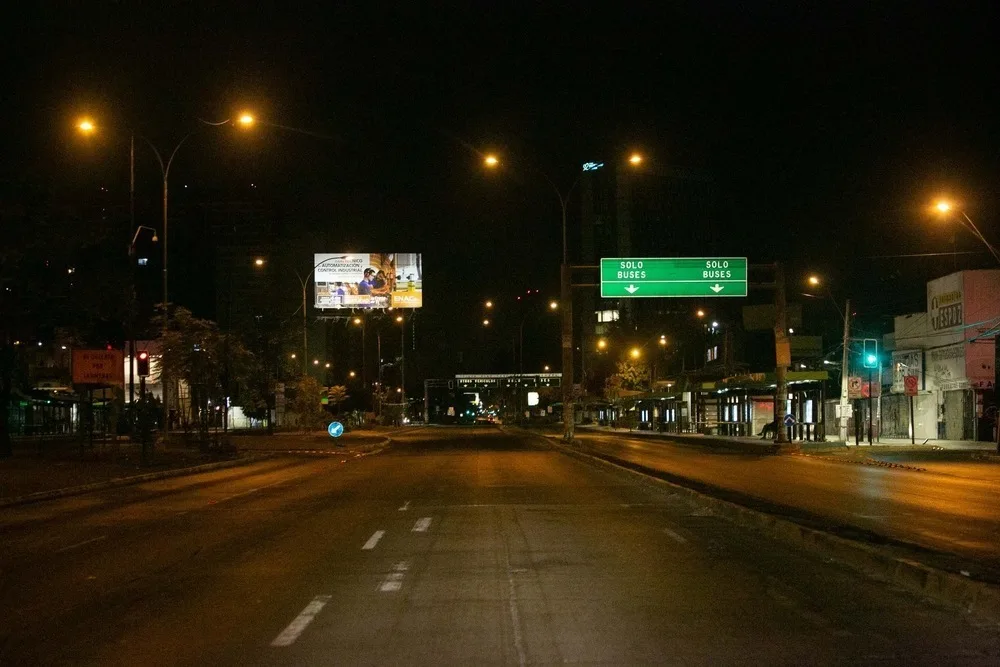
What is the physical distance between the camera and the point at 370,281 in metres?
79.6

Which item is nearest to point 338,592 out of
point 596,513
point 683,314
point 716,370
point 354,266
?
point 596,513

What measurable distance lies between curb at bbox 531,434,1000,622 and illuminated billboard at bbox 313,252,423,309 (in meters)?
64.3

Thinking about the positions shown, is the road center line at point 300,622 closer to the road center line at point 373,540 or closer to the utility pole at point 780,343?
the road center line at point 373,540

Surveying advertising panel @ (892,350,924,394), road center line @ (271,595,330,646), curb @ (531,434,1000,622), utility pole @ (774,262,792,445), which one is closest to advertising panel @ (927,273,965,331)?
advertising panel @ (892,350,924,394)

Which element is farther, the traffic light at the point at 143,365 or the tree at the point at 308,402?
the tree at the point at 308,402

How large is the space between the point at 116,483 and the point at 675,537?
1669cm

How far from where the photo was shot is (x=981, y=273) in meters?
45.8

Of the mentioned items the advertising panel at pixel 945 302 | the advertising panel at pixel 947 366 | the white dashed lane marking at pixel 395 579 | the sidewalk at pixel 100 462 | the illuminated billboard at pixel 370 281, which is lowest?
the sidewalk at pixel 100 462

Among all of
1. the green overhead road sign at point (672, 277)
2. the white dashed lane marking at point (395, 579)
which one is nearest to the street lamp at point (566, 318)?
the green overhead road sign at point (672, 277)

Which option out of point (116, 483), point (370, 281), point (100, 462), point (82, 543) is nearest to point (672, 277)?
point (100, 462)

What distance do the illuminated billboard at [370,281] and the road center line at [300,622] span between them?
231 ft

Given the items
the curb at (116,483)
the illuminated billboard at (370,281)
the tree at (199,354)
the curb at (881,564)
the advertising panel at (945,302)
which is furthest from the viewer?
the illuminated billboard at (370,281)

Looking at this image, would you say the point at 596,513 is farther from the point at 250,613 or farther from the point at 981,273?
the point at 981,273

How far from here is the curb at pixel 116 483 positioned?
69.8 feet
